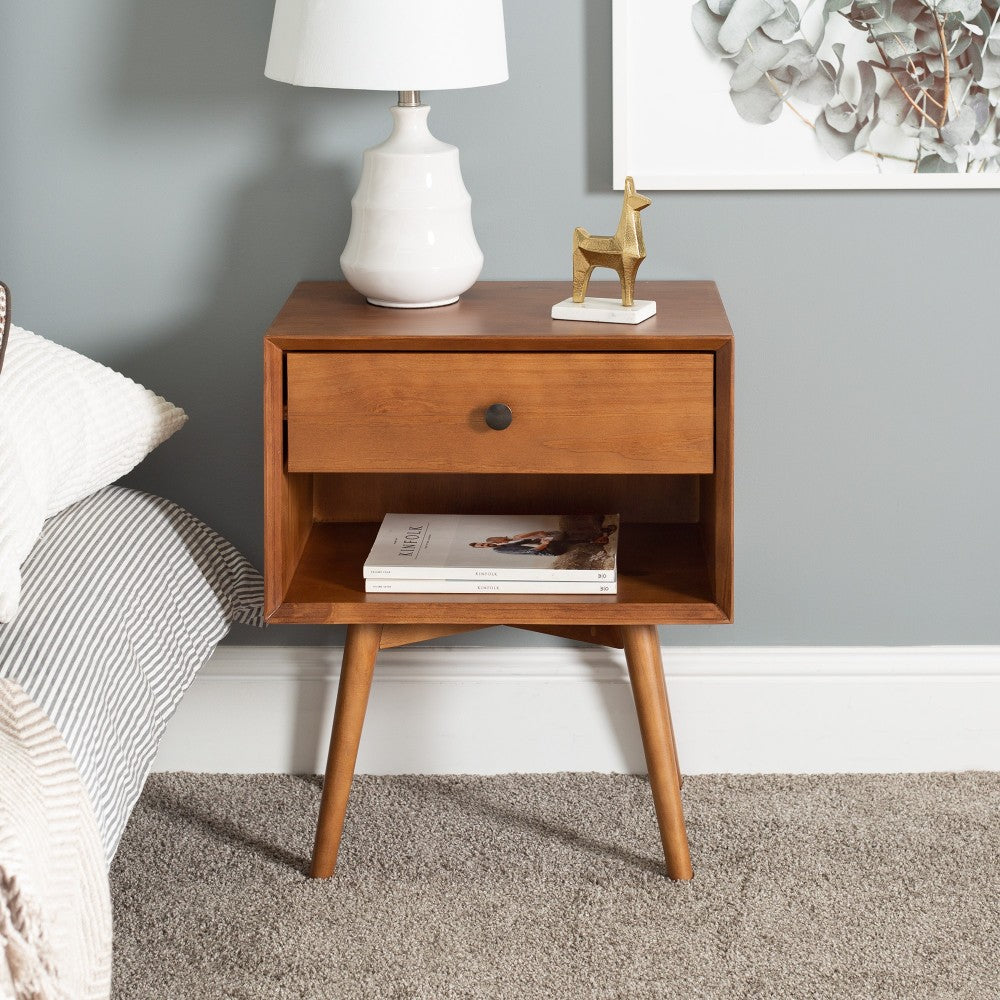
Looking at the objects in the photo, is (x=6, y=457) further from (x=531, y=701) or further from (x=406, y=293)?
(x=531, y=701)

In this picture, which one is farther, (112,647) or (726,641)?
(726,641)

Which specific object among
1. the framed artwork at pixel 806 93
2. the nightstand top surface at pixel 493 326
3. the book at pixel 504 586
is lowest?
the book at pixel 504 586

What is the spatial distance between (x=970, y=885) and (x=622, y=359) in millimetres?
775

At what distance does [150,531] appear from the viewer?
141 cm

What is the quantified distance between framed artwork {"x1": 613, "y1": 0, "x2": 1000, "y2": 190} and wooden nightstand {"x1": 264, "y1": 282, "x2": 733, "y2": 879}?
0.23 m

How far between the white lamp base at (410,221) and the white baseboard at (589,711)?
0.57 metres

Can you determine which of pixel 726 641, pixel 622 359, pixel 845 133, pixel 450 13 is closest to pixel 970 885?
pixel 726 641

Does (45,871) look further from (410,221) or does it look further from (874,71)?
(874,71)

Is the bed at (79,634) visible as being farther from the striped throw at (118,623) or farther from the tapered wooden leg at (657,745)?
the tapered wooden leg at (657,745)

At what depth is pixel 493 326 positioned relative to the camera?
1385mm

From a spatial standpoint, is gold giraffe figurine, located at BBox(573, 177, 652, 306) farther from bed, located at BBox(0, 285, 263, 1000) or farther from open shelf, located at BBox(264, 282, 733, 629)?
bed, located at BBox(0, 285, 263, 1000)

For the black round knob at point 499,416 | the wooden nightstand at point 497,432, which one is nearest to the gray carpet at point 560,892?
the wooden nightstand at point 497,432

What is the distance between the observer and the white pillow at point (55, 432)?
112 cm

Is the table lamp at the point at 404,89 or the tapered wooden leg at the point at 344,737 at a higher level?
the table lamp at the point at 404,89
